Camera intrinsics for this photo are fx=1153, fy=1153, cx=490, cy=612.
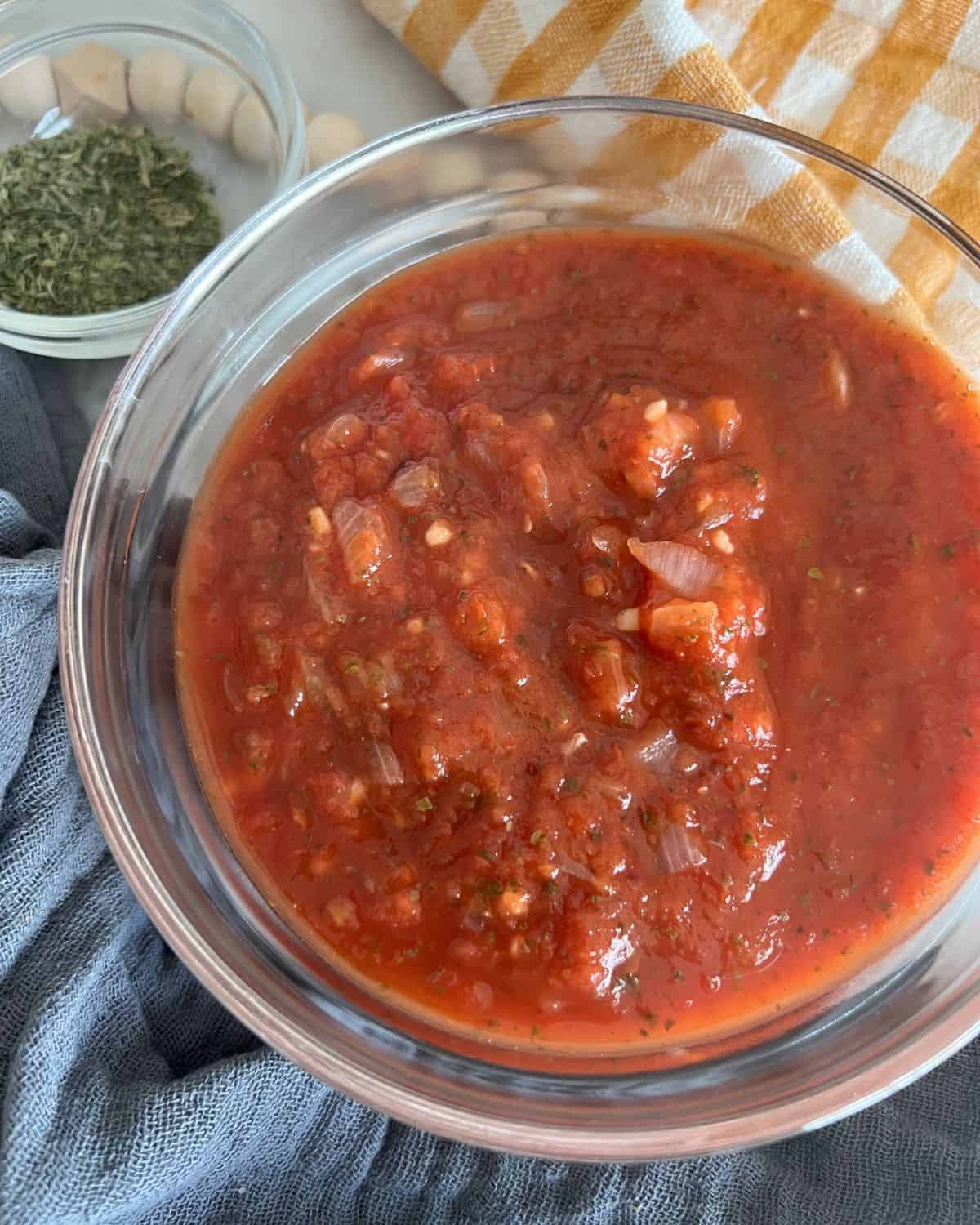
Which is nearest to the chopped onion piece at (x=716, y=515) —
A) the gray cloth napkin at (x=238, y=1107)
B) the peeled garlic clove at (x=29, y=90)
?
the gray cloth napkin at (x=238, y=1107)

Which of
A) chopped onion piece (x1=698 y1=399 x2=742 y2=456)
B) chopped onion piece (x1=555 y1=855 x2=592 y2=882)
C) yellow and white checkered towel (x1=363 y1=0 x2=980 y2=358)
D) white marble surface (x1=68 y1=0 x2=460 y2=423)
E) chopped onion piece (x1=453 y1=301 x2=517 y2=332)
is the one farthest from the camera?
white marble surface (x1=68 y1=0 x2=460 y2=423)

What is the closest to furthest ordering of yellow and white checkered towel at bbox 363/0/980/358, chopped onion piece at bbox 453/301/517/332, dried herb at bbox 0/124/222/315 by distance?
chopped onion piece at bbox 453/301/517/332
yellow and white checkered towel at bbox 363/0/980/358
dried herb at bbox 0/124/222/315

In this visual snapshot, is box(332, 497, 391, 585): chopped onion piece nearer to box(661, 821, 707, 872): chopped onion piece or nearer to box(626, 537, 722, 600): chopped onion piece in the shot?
box(626, 537, 722, 600): chopped onion piece

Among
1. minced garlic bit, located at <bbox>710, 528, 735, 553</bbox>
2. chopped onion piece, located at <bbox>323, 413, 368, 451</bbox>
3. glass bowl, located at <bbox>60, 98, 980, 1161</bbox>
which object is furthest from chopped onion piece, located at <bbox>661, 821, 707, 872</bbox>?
chopped onion piece, located at <bbox>323, 413, 368, 451</bbox>

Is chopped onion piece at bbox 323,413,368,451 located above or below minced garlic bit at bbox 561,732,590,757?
above

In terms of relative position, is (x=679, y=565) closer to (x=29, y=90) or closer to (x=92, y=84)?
(x=92, y=84)

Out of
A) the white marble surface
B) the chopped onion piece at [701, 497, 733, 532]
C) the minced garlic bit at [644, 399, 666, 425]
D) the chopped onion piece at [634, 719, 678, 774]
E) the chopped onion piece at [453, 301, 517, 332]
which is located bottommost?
the chopped onion piece at [634, 719, 678, 774]

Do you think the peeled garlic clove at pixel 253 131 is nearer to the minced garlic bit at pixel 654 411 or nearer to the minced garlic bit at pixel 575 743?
the minced garlic bit at pixel 654 411
